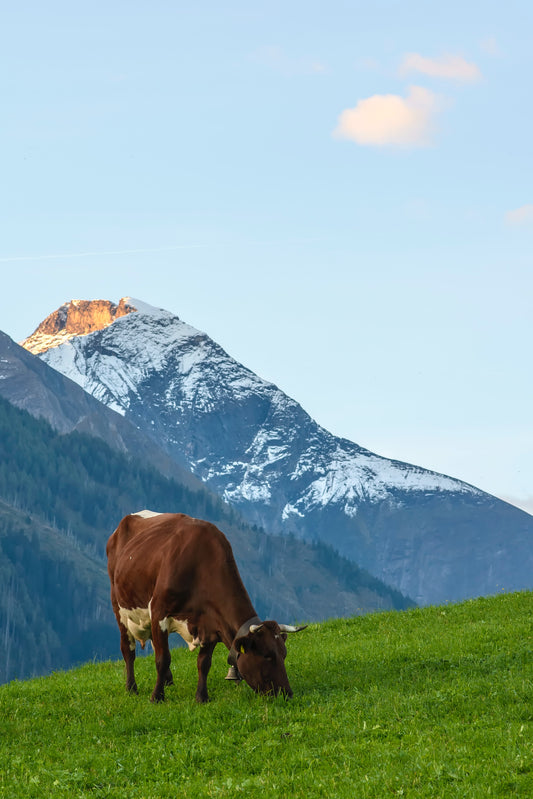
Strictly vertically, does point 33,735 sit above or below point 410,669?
below

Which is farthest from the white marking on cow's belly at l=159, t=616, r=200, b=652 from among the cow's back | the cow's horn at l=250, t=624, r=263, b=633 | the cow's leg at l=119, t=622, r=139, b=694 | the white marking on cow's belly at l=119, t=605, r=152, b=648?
the cow's leg at l=119, t=622, r=139, b=694

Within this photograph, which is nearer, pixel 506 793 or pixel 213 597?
pixel 506 793

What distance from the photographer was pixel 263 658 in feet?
58.1

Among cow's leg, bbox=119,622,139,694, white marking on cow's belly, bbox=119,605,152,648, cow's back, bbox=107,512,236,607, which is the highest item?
cow's back, bbox=107,512,236,607

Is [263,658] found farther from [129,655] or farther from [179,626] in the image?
[129,655]

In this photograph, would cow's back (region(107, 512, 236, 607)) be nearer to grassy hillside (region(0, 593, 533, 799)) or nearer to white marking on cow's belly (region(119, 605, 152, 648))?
white marking on cow's belly (region(119, 605, 152, 648))

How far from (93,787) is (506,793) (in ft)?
19.4

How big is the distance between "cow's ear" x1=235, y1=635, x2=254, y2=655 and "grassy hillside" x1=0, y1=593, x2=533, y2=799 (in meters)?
1.01

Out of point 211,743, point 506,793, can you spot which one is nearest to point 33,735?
point 211,743

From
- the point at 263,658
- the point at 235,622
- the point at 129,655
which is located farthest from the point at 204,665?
the point at 129,655

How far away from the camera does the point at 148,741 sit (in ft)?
52.4

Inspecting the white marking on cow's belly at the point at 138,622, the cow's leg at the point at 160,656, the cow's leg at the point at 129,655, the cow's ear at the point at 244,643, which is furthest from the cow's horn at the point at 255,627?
the cow's leg at the point at 129,655

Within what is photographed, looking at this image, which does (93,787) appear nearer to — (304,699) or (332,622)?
(304,699)

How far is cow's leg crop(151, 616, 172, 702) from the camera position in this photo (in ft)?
61.3
